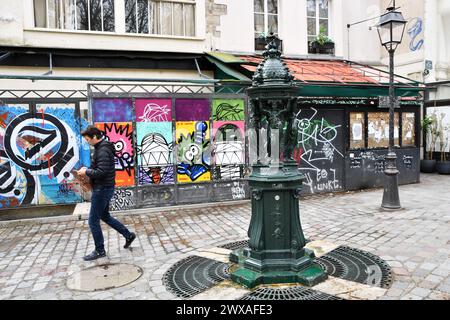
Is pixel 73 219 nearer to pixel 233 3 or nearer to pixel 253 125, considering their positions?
pixel 253 125

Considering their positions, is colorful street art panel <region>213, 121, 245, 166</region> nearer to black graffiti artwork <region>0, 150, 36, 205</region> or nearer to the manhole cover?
black graffiti artwork <region>0, 150, 36, 205</region>

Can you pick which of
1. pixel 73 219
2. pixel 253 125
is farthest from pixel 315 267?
pixel 73 219

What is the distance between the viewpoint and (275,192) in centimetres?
428

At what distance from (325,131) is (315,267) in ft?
20.0

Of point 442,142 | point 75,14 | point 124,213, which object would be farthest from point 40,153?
point 442,142

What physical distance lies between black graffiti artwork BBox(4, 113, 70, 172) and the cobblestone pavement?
1197mm

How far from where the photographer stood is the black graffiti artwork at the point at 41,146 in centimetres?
781

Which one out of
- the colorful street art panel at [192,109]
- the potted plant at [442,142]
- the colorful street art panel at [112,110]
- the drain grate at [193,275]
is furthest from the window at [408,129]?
the drain grate at [193,275]

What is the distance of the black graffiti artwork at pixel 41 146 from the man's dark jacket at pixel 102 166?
3358 mm

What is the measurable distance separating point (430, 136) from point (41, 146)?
1292cm

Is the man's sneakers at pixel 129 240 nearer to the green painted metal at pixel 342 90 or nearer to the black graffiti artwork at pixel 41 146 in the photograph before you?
the black graffiti artwork at pixel 41 146

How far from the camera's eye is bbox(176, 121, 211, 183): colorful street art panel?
8.59 metres

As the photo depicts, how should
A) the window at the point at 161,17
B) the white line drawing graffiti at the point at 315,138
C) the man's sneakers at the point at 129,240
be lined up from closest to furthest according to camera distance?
the man's sneakers at the point at 129,240 < the white line drawing graffiti at the point at 315,138 < the window at the point at 161,17

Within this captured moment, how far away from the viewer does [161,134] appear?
8.45 m
